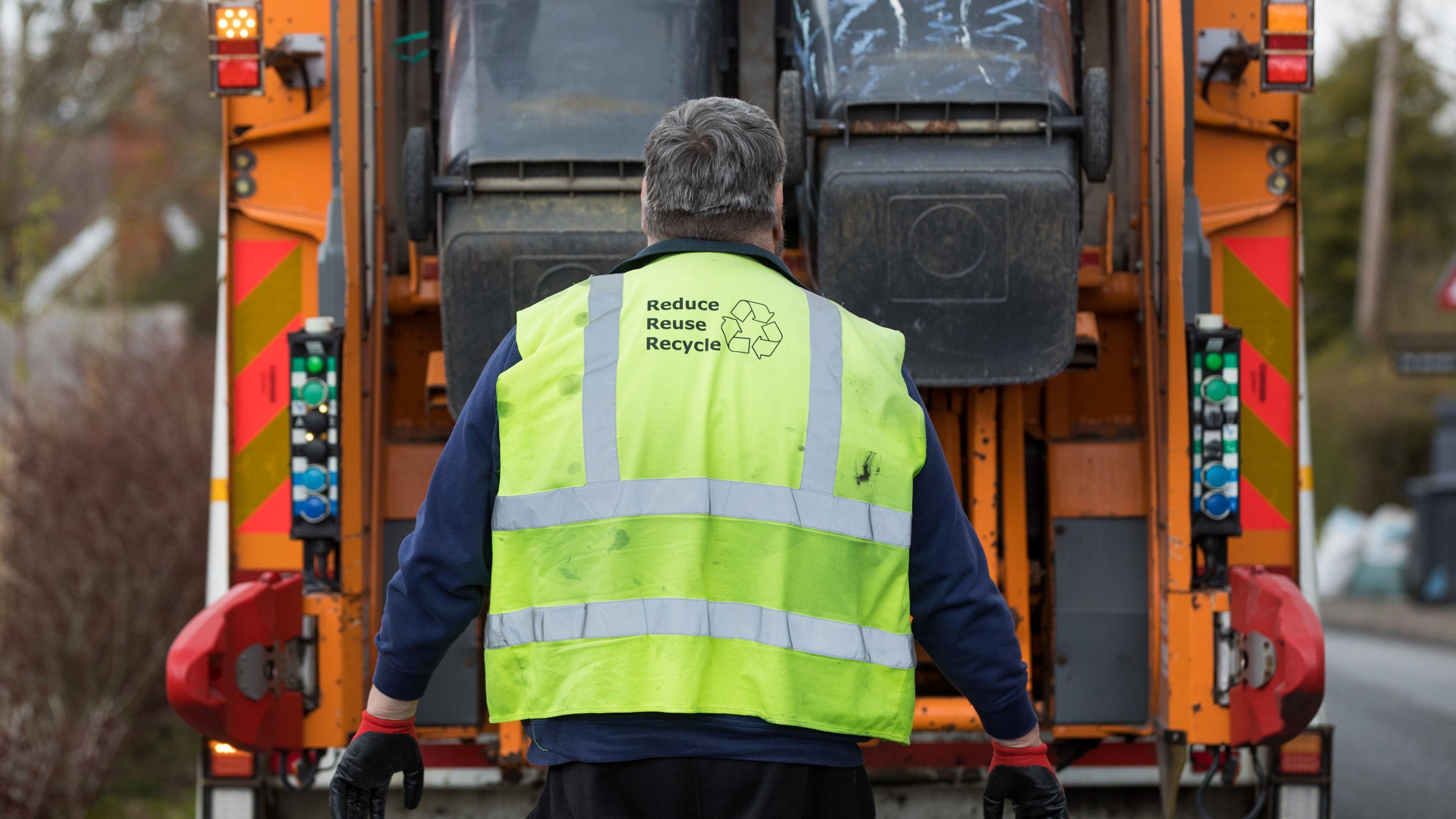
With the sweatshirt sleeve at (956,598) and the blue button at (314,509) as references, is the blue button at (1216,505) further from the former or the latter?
the blue button at (314,509)

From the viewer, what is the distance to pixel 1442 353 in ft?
38.1

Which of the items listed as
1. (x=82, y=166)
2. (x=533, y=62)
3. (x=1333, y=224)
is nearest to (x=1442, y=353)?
(x=533, y=62)

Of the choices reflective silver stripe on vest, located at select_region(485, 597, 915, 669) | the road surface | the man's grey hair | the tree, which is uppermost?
the tree

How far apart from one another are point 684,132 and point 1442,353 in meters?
11.3

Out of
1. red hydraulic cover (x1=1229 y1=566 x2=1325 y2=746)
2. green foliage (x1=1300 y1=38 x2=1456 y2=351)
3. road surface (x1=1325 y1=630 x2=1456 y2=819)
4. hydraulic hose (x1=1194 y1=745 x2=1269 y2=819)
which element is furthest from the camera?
green foliage (x1=1300 y1=38 x2=1456 y2=351)

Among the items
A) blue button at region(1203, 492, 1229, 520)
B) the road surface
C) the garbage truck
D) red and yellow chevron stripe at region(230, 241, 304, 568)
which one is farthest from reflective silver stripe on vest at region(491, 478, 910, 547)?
the road surface

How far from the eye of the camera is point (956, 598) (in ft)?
6.52

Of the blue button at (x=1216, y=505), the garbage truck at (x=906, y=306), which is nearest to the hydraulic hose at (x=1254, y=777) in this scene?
the garbage truck at (x=906, y=306)

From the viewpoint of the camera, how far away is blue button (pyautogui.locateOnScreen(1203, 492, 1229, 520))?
2.93 metres

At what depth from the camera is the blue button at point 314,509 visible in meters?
2.97

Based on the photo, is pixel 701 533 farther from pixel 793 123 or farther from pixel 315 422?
pixel 315 422

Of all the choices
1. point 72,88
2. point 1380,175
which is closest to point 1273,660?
point 72,88

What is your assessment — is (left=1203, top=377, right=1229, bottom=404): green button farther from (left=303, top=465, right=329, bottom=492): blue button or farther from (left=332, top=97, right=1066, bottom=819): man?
(left=303, top=465, right=329, bottom=492): blue button

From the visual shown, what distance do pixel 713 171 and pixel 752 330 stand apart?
227 mm
